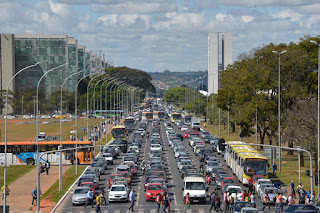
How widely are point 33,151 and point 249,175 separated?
28119 millimetres

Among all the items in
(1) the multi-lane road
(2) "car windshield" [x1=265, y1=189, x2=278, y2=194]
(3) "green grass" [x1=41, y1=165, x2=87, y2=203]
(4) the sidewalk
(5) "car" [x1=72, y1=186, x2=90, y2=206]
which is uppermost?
(2) "car windshield" [x1=265, y1=189, x2=278, y2=194]

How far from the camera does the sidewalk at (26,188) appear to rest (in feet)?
141

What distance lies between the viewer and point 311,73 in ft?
240

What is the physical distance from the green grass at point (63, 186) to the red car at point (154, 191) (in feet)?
22.2

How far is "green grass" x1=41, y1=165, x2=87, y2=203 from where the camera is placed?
46500mm

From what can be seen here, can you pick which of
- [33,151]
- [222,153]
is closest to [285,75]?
[222,153]

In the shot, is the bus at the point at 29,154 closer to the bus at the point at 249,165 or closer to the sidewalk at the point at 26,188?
the sidewalk at the point at 26,188

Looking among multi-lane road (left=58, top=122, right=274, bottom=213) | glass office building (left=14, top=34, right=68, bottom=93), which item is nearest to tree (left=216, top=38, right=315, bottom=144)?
multi-lane road (left=58, top=122, right=274, bottom=213)

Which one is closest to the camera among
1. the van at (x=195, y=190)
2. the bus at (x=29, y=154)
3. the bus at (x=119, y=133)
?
the van at (x=195, y=190)

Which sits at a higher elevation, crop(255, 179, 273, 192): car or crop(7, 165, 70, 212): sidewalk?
crop(255, 179, 273, 192): car

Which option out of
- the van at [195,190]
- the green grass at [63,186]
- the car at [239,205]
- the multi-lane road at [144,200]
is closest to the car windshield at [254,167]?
the multi-lane road at [144,200]

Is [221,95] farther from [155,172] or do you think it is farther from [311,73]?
[155,172]

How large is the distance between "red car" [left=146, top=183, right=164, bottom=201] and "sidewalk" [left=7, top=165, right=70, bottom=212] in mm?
6830

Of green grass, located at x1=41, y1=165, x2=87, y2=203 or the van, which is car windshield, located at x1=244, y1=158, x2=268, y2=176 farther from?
green grass, located at x1=41, y1=165, x2=87, y2=203
